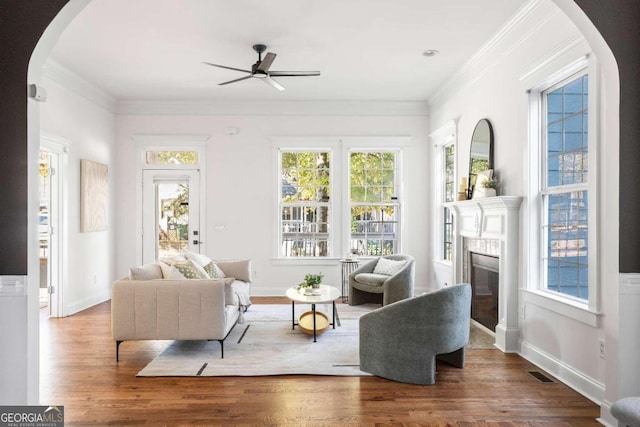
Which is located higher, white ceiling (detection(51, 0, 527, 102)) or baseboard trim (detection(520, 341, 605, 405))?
white ceiling (detection(51, 0, 527, 102))

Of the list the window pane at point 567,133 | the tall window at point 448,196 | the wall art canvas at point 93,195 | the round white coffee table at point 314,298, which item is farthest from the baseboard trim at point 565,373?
the wall art canvas at point 93,195

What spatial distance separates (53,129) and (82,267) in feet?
6.17

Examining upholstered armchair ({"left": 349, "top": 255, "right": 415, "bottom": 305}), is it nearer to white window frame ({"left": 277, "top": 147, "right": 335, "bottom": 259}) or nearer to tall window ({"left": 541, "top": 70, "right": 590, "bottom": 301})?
white window frame ({"left": 277, "top": 147, "right": 335, "bottom": 259})

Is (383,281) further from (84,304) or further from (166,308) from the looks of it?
(84,304)

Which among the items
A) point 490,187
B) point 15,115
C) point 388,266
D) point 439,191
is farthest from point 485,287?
point 15,115

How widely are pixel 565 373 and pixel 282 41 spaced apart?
13.1ft

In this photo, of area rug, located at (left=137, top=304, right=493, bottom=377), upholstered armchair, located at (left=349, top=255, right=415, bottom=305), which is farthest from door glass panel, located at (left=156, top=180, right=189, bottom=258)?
upholstered armchair, located at (left=349, top=255, right=415, bottom=305)

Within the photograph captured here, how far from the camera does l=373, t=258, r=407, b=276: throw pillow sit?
5.69 metres

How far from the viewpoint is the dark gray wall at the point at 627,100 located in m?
2.46

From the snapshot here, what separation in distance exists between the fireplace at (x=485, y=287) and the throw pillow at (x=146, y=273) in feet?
11.2

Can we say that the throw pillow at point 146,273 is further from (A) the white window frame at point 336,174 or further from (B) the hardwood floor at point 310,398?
(A) the white window frame at point 336,174

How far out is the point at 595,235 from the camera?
Result: 9.51 feet

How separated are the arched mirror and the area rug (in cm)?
181

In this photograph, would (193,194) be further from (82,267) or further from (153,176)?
(82,267)
